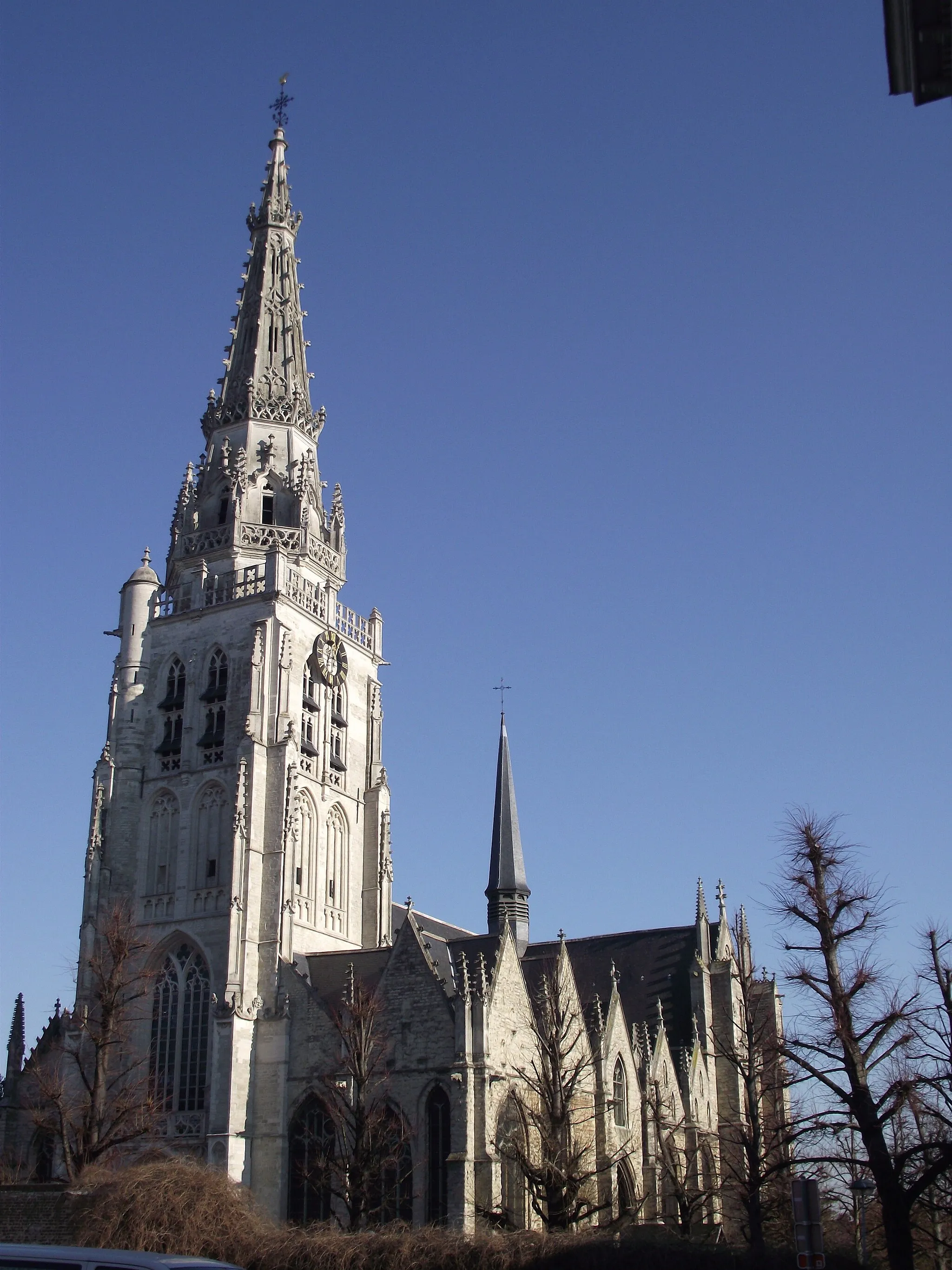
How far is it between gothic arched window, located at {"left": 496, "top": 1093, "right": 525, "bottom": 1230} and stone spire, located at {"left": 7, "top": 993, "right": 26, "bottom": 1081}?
62.6 ft

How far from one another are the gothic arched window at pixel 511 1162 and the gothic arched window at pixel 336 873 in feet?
37.4

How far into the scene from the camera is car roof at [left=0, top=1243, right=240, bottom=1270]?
12664mm

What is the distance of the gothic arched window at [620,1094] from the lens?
147 ft

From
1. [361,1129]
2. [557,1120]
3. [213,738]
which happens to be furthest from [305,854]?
[557,1120]

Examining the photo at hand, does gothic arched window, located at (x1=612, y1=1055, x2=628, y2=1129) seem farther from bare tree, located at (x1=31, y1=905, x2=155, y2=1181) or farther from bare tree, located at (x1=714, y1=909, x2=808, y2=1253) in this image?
bare tree, located at (x1=31, y1=905, x2=155, y2=1181)

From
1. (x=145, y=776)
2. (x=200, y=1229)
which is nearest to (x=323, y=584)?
(x=145, y=776)

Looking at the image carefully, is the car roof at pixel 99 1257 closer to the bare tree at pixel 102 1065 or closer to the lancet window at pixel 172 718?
the bare tree at pixel 102 1065

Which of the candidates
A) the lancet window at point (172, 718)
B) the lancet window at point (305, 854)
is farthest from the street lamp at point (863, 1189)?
the lancet window at point (172, 718)

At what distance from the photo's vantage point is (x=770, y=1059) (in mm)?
39094

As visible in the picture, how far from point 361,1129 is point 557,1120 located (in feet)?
16.2

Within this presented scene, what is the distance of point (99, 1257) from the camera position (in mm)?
13016

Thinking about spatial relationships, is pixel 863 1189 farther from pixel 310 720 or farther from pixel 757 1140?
pixel 310 720

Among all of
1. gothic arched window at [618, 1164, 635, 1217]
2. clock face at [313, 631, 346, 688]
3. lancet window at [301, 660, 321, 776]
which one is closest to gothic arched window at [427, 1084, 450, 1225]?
gothic arched window at [618, 1164, 635, 1217]

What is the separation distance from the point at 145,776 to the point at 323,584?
992 cm
